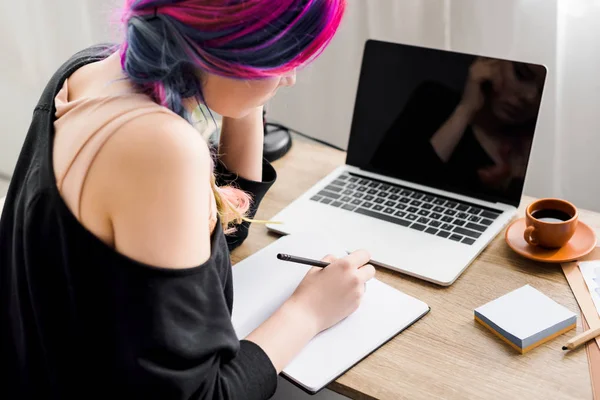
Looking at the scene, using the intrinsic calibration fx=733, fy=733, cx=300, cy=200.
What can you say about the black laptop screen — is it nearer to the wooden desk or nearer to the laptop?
the laptop

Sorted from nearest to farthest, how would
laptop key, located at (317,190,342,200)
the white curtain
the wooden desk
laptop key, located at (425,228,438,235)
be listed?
the wooden desk
laptop key, located at (425,228,438,235)
laptop key, located at (317,190,342,200)
the white curtain

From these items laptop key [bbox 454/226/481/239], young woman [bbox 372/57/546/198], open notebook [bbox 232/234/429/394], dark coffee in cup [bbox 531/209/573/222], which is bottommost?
open notebook [bbox 232/234/429/394]

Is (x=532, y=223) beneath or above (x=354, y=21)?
beneath

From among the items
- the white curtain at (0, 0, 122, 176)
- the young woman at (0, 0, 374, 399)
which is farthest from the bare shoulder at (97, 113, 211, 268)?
the white curtain at (0, 0, 122, 176)

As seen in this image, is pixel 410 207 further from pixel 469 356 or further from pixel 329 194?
pixel 469 356

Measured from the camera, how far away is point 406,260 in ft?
3.45

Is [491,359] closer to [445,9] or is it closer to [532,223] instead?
[532,223]

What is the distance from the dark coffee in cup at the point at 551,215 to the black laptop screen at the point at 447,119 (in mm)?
75

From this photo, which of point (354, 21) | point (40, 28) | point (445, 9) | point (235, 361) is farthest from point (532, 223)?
point (40, 28)

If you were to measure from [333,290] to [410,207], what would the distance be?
30 centimetres

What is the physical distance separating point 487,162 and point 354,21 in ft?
2.06

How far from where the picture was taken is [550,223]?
103cm

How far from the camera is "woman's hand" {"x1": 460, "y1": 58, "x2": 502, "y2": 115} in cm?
113

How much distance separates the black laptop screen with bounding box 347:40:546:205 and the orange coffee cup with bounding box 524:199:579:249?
0.25ft
